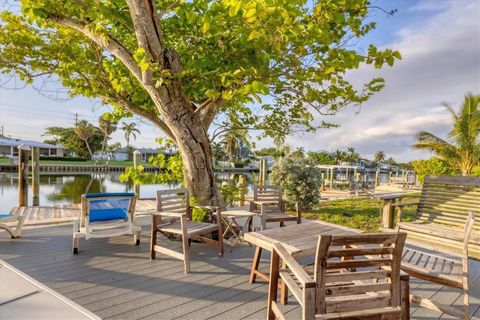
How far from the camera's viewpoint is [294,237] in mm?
2666

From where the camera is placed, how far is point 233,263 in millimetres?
3492

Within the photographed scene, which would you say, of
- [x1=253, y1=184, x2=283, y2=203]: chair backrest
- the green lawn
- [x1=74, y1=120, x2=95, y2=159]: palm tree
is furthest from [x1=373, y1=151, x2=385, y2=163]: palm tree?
[x1=253, y1=184, x2=283, y2=203]: chair backrest

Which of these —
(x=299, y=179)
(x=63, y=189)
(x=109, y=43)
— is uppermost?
(x=109, y=43)

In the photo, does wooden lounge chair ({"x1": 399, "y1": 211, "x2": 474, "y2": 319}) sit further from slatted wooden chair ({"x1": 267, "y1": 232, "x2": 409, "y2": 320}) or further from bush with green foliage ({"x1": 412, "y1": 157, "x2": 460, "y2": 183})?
bush with green foliage ({"x1": 412, "y1": 157, "x2": 460, "y2": 183})

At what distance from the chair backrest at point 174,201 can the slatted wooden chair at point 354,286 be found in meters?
2.57

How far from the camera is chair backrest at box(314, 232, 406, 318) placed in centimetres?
161

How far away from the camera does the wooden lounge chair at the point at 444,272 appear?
7.27 ft

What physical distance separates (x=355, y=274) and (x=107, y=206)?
11.0 ft

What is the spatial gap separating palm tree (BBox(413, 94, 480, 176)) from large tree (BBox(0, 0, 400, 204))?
→ 1011cm

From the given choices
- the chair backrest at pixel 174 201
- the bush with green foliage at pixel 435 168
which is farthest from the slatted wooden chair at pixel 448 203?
the bush with green foliage at pixel 435 168

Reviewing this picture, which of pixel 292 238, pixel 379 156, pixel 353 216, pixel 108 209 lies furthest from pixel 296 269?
pixel 379 156

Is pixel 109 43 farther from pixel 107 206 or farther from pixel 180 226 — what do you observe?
pixel 180 226

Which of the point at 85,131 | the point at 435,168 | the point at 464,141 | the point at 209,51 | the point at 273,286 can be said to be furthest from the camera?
the point at 85,131

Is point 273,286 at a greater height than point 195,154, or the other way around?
point 195,154
